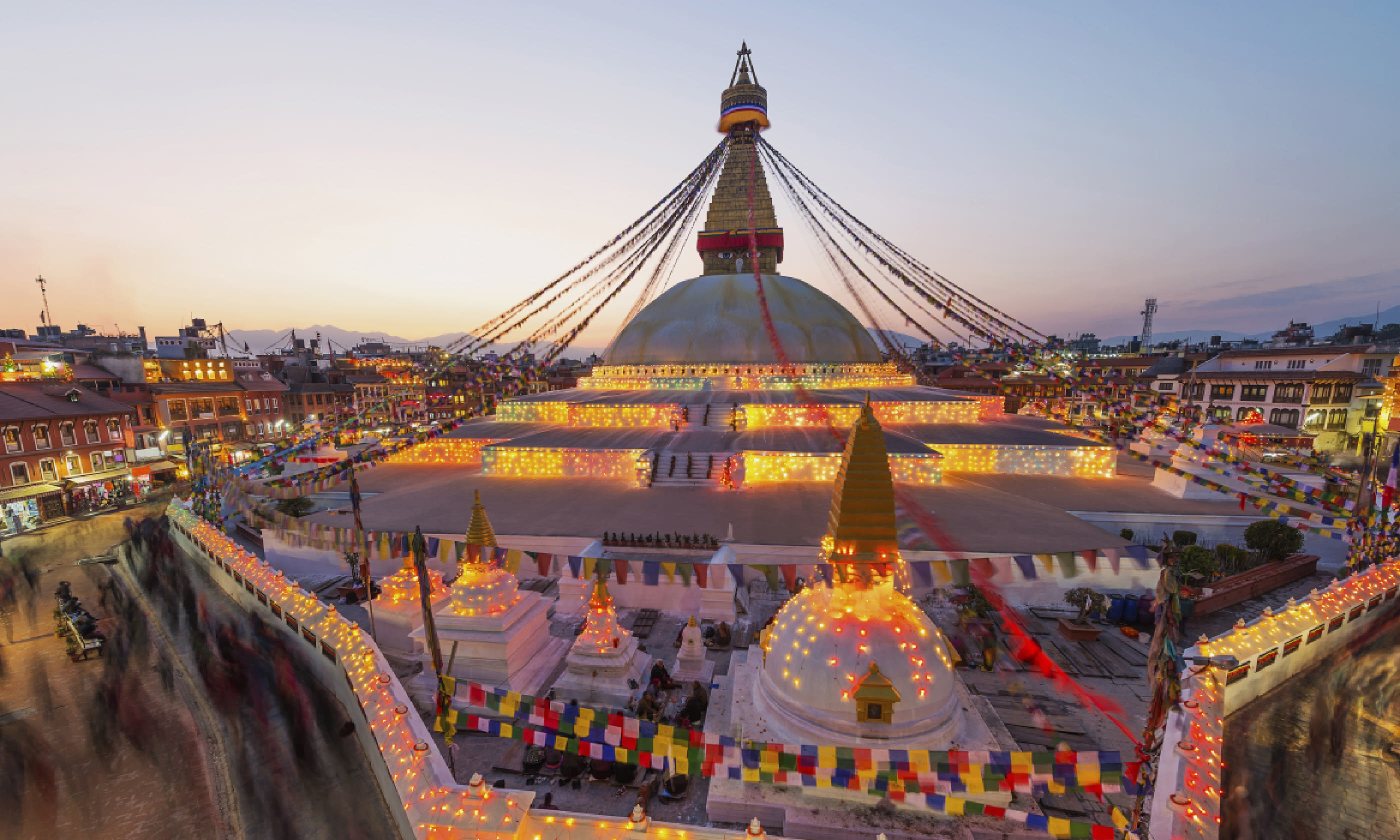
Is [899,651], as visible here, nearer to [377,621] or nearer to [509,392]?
[377,621]

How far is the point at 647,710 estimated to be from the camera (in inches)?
285

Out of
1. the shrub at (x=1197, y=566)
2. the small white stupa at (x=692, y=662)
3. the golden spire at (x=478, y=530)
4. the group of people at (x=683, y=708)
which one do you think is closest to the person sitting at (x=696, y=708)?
the group of people at (x=683, y=708)

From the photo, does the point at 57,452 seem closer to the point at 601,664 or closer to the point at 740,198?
the point at 601,664

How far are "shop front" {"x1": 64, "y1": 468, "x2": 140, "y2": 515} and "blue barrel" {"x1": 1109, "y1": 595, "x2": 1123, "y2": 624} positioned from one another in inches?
1358

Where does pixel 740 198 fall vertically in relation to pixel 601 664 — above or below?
above

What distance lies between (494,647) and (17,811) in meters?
5.62

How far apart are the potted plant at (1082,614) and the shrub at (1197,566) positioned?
1.68 metres

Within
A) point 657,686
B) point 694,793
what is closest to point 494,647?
point 657,686

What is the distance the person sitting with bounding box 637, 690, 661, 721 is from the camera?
720cm

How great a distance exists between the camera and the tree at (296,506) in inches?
585

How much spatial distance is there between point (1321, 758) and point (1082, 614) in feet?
9.80

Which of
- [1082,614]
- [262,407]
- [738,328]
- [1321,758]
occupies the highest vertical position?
[738,328]

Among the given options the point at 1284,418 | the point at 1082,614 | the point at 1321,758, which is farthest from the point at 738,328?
the point at 1284,418

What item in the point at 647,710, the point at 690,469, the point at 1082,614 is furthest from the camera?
the point at 690,469
